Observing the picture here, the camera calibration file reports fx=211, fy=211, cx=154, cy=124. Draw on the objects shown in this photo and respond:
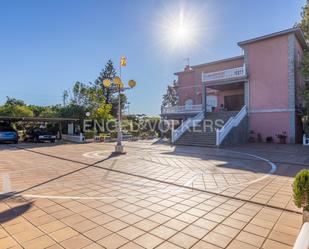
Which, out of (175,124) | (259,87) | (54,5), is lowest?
(175,124)

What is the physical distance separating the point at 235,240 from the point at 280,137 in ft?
48.1

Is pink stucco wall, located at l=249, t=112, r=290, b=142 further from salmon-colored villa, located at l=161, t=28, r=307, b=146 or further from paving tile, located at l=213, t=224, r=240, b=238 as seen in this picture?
paving tile, located at l=213, t=224, r=240, b=238

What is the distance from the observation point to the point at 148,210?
3.38m

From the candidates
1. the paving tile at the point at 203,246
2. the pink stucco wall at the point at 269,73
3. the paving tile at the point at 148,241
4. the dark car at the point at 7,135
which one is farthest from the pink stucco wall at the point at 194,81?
the paving tile at the point at 148,241

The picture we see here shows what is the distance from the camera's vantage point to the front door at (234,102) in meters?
19.0

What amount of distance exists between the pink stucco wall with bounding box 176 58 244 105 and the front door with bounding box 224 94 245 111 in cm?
161

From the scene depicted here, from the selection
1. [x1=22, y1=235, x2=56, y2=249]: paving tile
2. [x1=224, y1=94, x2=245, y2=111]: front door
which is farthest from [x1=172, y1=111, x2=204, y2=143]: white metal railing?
[x1=22, y1=235, x2=56, y2=249]: paving tile

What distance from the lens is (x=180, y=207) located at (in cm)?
351

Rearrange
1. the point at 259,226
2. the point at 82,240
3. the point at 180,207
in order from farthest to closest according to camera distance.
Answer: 1. the point at 180,207
2. the point at 259,226
3. the point at 82,240

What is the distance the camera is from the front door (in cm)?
1897

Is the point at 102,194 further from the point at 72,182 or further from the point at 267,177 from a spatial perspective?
the point at 267,177

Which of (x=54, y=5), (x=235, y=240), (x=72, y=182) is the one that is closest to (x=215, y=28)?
(x=54, y=5)

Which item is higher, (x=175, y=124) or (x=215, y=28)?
(x=215, y=28)

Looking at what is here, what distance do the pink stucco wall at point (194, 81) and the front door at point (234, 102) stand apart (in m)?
1.61
